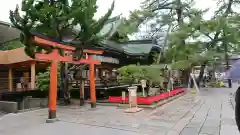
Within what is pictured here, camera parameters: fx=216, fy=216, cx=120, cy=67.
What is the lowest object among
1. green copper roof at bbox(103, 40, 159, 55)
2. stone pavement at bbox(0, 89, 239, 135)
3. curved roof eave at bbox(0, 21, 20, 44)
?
stone pavement at bbox(0, 89, 239, 135)

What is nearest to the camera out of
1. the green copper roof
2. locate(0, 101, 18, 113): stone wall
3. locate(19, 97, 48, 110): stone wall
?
locate(0, 101, 18, 113): stone wall

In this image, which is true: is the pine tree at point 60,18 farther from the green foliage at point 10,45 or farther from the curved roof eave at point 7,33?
the green foliage at point 10,45

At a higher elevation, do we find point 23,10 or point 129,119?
point 23,10

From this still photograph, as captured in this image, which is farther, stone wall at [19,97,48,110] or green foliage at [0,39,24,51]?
green foliage at [0,39,24,51]

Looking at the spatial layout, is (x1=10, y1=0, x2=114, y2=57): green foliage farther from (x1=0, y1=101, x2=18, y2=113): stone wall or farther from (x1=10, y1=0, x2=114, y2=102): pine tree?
(x1=0, y1=101, x2=18, y2=113): stone wall

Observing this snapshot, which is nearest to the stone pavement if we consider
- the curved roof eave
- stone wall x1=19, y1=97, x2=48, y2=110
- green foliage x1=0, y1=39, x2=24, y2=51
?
stone wall x1=19, y1=97, x2=48, y2=110

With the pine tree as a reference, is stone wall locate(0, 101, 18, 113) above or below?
below

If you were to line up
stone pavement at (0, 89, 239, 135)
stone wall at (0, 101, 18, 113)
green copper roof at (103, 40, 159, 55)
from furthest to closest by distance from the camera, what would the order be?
green copper roof at (103, 40, 159, 55) < stone wall at (0, 101, 18, 113) < stone pavement at (0, 89, 239, 135)

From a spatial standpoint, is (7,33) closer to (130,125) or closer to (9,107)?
(9,107)

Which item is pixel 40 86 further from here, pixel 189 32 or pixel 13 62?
pixel 189 32

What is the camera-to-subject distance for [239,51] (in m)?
19.5

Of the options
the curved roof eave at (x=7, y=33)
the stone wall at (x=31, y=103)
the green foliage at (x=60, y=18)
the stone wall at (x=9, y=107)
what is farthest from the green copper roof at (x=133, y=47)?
the stone wall at (x=9, y=107)

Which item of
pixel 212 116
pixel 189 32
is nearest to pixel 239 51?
pixel 189 32

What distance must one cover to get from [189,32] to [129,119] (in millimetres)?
13552
